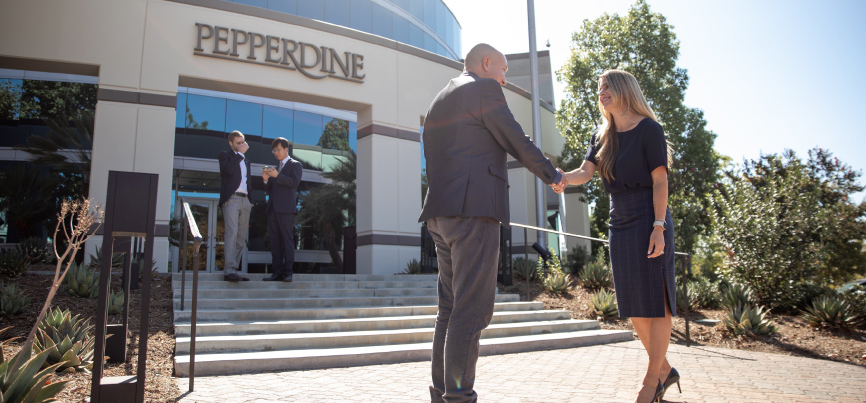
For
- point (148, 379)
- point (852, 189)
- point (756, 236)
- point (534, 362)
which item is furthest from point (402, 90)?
point (852, 189)

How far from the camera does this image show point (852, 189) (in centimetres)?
1767

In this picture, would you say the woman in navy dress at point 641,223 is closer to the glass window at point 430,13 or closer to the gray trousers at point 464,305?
the gray trousers at point 464,305

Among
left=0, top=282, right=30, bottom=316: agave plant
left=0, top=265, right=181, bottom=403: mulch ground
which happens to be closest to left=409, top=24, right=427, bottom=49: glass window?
left=0, top=265, right=181, bottom=403: mulch ground

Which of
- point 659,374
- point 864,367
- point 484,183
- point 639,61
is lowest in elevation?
point 864,367

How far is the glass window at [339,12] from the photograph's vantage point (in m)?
23.1

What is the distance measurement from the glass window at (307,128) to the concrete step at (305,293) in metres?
13.2

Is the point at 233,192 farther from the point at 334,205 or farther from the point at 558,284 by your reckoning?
the point at 334,205

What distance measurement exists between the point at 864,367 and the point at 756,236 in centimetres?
336

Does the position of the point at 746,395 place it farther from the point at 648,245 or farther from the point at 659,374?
→ the point at 648,245

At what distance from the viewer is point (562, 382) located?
403cm

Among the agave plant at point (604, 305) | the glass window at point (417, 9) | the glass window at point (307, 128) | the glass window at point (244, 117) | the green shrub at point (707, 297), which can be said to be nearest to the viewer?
the agave plant at point (604, 305)

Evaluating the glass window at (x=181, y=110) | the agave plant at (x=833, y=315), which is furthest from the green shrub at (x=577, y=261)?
the glass window at (x=181, y=110)

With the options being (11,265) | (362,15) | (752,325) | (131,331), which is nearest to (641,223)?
(131,331)

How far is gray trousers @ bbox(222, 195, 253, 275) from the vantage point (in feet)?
24.6
